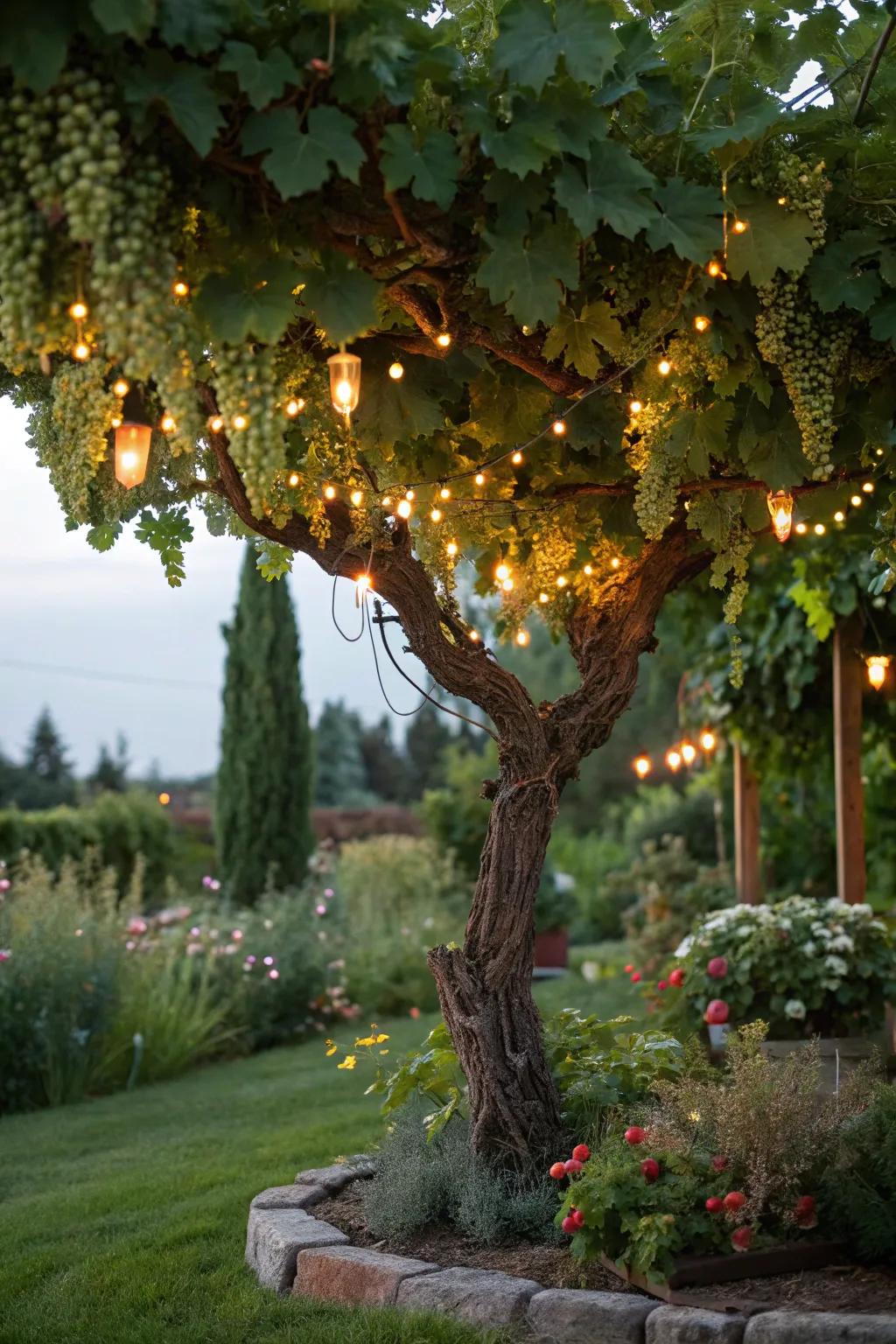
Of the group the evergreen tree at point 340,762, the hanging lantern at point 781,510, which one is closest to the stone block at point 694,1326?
the hanging lantern at point 781,510

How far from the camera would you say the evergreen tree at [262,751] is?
1002 cm

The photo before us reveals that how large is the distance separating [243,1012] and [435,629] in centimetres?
492

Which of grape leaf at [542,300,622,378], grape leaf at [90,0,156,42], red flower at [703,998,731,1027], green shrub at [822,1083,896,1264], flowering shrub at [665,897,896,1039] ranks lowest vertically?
green shrub at [822,1083,896,1264]

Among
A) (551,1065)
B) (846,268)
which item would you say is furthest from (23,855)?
(846,268)

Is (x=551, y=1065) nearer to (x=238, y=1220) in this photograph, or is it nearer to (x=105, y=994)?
(x=238, y=1220)

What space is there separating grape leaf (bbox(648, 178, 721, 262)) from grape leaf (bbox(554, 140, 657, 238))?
0.37ft

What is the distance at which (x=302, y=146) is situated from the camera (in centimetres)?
220

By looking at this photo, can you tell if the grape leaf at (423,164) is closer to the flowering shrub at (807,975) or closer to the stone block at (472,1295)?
the stone block at (472,1295)

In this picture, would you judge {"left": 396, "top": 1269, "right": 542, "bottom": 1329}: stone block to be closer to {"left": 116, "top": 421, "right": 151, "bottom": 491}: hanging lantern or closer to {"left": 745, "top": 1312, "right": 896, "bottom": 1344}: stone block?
{"left": 745, "top": 1312, "right": 896, "bottom": 1344}: stone block

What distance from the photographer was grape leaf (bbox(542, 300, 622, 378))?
9.57 ft

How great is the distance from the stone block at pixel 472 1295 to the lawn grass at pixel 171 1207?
0.07 metres

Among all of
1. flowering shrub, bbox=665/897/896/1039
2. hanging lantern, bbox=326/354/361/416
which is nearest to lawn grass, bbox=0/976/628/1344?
flowering shrub, bbox=665/897/896/1039

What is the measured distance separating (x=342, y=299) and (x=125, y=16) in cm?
64

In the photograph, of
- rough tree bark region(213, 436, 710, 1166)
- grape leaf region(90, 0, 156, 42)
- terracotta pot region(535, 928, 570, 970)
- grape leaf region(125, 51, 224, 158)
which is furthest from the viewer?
terracotta pot region(535, 928, 570, 970)
